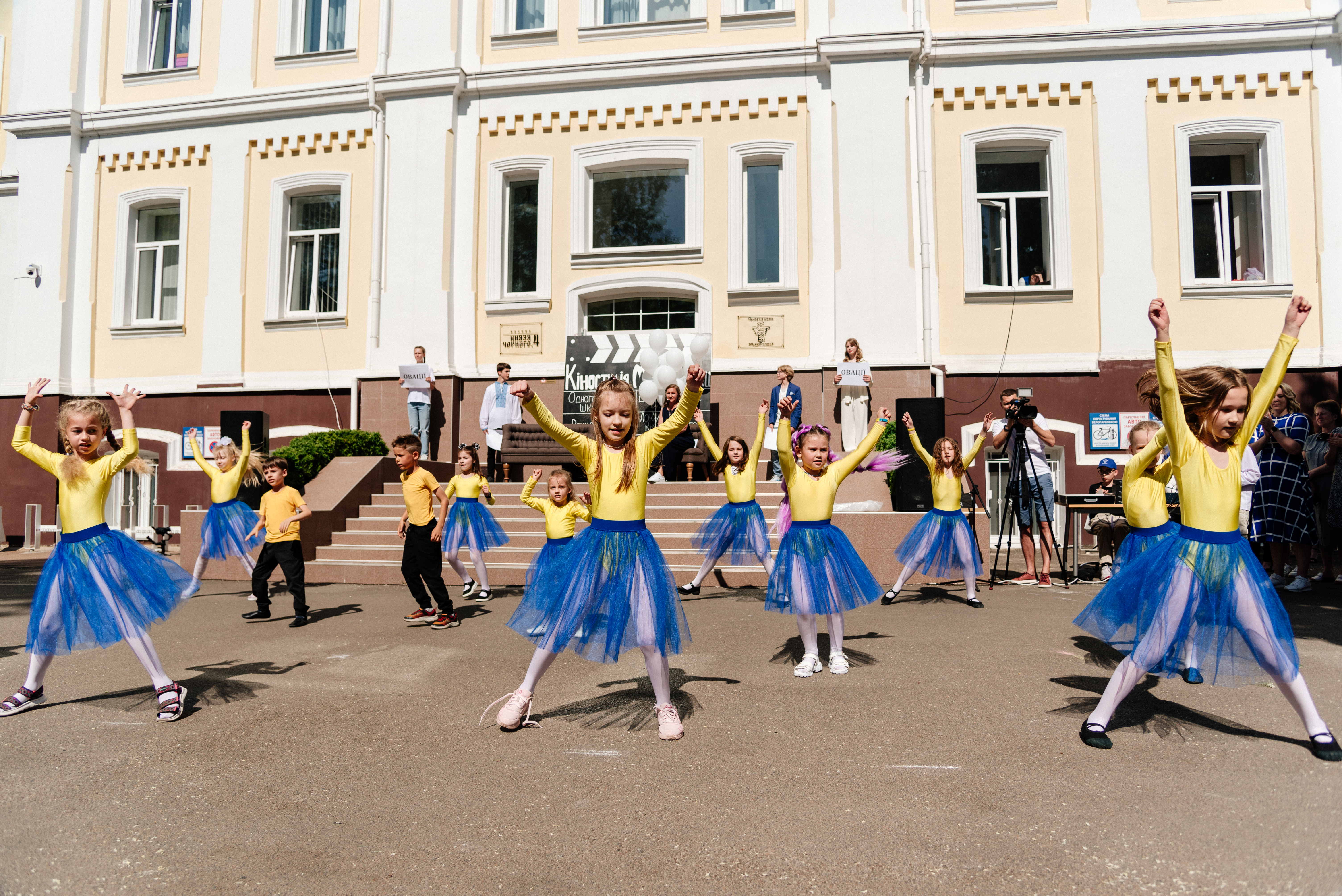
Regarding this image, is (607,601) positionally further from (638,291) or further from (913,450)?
(638,291)

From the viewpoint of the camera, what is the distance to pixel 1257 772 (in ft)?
13.3

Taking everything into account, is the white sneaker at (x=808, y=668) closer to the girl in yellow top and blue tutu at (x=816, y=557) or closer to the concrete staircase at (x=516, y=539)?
the girl in yellow top and blue tutu at (x=816, y=557)

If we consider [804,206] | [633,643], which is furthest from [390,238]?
[633,643]

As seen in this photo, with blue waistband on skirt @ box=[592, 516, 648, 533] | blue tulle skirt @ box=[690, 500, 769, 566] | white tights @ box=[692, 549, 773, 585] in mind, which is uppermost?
blue waistband on skirt @ box=[592, 516, 648, 533]

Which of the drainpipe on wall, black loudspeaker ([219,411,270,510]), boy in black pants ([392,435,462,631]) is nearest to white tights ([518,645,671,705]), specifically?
boy in black pants ([392,435,462,631])

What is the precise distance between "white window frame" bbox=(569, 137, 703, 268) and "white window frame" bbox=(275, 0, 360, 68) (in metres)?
5.23

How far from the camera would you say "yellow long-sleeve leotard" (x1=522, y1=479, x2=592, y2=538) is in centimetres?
798

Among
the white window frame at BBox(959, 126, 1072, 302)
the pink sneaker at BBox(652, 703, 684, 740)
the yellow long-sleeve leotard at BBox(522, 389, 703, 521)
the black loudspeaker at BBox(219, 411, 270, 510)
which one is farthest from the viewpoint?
A: the white window frame at BBox(959, 126, 1072, 302)

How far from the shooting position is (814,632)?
611 cm


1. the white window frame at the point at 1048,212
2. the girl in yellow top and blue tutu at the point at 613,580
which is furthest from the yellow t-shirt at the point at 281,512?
the white window frame at the point at 1048,212

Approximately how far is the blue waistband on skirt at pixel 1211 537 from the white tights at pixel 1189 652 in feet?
0.56

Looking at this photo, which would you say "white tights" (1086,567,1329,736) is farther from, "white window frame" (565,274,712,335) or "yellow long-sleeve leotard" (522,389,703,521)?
"white window frame" (565,274,712,335)

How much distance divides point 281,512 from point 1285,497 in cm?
1066

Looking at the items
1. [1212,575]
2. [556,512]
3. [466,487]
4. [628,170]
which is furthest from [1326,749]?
[628,170]
